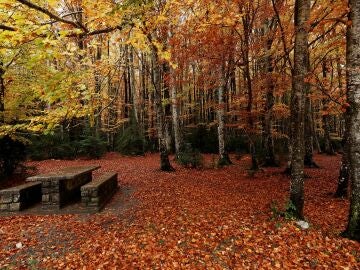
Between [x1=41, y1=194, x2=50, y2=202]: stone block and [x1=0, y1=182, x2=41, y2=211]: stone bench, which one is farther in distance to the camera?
[x1=41, y1=194, x2=50, y2=202]: stone block

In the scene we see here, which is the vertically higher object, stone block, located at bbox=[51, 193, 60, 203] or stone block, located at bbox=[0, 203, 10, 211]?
stone block, located at bbox=[51, 193, 60, 203]

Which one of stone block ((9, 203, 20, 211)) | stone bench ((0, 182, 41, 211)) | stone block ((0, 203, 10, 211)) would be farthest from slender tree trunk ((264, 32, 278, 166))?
stone block ((0, 203, 10, 211))

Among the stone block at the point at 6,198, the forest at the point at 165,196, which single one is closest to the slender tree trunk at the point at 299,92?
the forest at the point at 165,196

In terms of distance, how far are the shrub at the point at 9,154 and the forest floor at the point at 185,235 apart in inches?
190

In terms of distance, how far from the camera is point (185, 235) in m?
5.35

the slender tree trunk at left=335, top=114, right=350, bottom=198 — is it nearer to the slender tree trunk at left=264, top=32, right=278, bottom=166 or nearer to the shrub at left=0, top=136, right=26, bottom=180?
the slender tree trunk at left=264, top=32, right=278, bottom=166

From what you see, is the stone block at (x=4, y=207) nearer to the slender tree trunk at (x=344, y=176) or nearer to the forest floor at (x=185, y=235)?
the forest floor at (x=185, y=235)

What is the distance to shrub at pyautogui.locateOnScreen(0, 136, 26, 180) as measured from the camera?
10.4m

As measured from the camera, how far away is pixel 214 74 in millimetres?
15203

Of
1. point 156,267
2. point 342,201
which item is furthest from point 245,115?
point 156,267

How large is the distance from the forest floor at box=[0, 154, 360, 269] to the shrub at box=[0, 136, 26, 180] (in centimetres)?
483

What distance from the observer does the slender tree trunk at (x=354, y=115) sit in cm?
474

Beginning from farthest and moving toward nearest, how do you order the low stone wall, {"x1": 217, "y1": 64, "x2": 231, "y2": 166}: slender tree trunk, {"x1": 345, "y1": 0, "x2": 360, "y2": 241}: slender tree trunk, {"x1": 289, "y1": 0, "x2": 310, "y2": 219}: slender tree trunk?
{"x1": 217, "y1": 64, "x2": 231, "y2": 166}: slender tree trunk < the low stone wall < {"x1": 289, "y1": 0, "x2": 310, "y2": 219}: slender tree trunk < {"x1": 345, "y1": 0, "x2": 360, "y2": 241}: slender tree trunk

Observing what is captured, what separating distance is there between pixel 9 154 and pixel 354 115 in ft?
40.9
